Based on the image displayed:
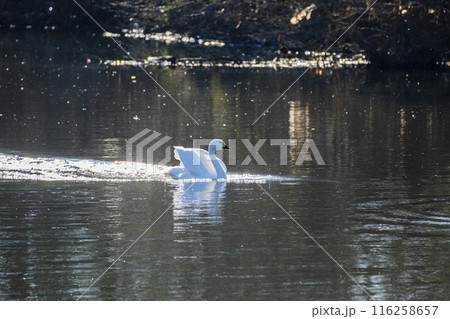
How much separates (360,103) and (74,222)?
1634cm

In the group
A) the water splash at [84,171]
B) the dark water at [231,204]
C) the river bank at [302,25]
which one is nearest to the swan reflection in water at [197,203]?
the dark water at [231,204]

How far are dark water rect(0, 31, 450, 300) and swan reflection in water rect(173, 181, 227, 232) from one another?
4 centimetres

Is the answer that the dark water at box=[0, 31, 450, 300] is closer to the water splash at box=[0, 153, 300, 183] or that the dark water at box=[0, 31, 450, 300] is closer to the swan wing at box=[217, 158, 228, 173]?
the water splash at box=[0, 153, 300, 183]

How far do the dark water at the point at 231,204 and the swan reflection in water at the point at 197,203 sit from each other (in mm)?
36

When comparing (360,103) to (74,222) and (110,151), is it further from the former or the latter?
(74,222)

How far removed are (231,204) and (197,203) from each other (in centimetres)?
61

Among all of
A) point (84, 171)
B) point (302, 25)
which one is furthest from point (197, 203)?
point (302, 25)

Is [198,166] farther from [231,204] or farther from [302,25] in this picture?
[302,25]

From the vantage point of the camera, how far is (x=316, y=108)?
2758 cm

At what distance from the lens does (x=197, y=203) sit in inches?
611

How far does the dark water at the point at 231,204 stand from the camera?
11.2 m

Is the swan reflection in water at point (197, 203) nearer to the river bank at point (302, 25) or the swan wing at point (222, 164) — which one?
the swan wing at point (222, 164)
